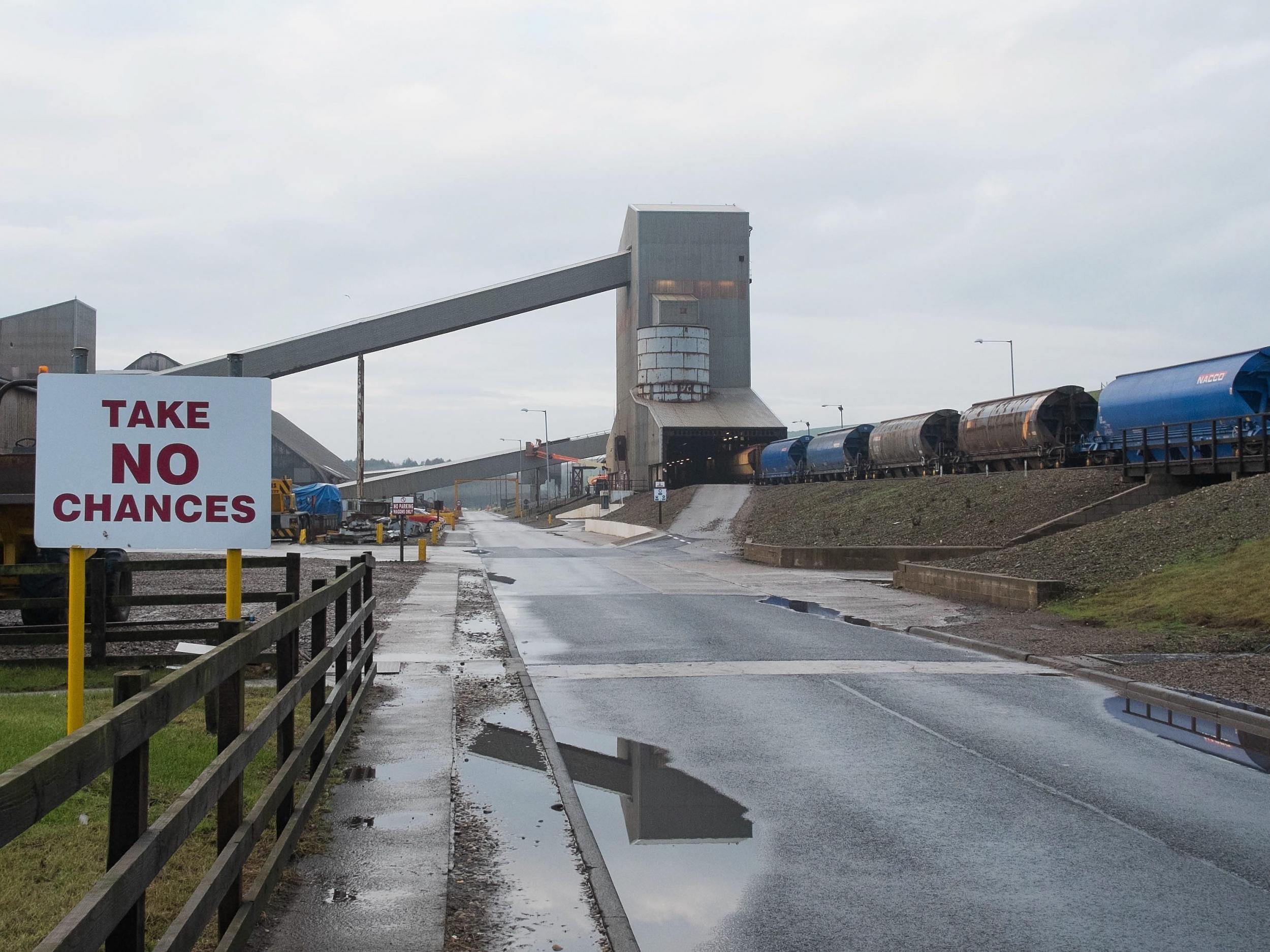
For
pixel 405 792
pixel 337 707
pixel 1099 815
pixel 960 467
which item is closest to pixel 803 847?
pixel 1099 815

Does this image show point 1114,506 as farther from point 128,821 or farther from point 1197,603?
point 128,821

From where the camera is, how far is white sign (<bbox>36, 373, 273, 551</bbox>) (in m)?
5.27

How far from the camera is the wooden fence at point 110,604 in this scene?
1086 centimetres

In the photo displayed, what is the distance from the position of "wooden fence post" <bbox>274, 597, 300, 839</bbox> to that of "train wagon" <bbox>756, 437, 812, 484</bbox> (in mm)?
63681

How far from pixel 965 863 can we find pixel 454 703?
6.39 metres

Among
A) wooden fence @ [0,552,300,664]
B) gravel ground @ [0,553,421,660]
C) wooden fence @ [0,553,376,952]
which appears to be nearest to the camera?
wooden fence @ [0,553,376,952]

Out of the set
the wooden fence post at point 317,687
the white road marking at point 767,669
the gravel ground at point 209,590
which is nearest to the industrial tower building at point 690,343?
the gravel ground at point 209,590

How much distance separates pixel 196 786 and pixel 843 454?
61.6 meters

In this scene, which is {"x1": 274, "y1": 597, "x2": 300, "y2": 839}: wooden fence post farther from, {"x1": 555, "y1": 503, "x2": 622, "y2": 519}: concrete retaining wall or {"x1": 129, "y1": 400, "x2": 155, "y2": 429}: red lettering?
{"x1": 555, "y1": 503, "x2": 622, "y2": 519}: concrete retaining wall

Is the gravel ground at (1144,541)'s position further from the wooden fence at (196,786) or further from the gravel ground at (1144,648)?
the wooden fence at (196,786)

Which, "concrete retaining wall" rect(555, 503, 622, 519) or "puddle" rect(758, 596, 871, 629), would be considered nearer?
"puddle" rect(758, 596, 871, 629)

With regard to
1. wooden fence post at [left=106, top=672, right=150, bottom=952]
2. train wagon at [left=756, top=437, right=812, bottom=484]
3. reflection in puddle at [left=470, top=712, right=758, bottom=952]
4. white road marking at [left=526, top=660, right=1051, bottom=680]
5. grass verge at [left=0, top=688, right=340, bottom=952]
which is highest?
train wagon at [left=756, top=437, right=812, bottom=484]

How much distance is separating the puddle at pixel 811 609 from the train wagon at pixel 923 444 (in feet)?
94.3

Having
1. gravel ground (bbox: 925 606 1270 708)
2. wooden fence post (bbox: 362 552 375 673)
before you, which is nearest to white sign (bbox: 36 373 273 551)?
wooden fence post (bbox: 362 552 375 673)
